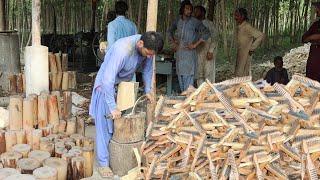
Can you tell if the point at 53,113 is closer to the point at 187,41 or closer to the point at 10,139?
the point at 10,139

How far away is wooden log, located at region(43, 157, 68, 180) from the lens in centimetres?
371

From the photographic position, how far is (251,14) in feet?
42.6

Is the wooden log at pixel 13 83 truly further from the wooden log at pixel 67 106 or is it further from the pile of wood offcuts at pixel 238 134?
the pile of wood offcuts at pixel 238 134

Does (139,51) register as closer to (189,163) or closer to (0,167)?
(189,163)

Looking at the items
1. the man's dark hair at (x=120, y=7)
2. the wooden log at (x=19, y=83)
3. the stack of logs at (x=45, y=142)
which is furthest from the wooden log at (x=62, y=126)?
the man's dark hair at (x=120, y=7)

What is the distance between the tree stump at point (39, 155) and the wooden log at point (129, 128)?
0.65 meters

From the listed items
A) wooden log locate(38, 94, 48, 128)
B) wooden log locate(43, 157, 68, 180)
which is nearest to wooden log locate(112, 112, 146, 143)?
wooden log locate(43, 157, 68, 180)

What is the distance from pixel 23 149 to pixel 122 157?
0.91 metres

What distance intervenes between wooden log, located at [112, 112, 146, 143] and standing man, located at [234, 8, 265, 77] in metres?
3.25

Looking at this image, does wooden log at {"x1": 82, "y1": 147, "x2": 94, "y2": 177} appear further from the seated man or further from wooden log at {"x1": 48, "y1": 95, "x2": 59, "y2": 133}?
the seated man

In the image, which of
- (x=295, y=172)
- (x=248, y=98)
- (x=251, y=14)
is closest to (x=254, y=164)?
(x=295, y=172)

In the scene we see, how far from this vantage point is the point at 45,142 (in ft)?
13.5

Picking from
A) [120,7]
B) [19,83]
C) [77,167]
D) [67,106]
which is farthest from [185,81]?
[77,167]

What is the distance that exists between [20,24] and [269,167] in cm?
1260
